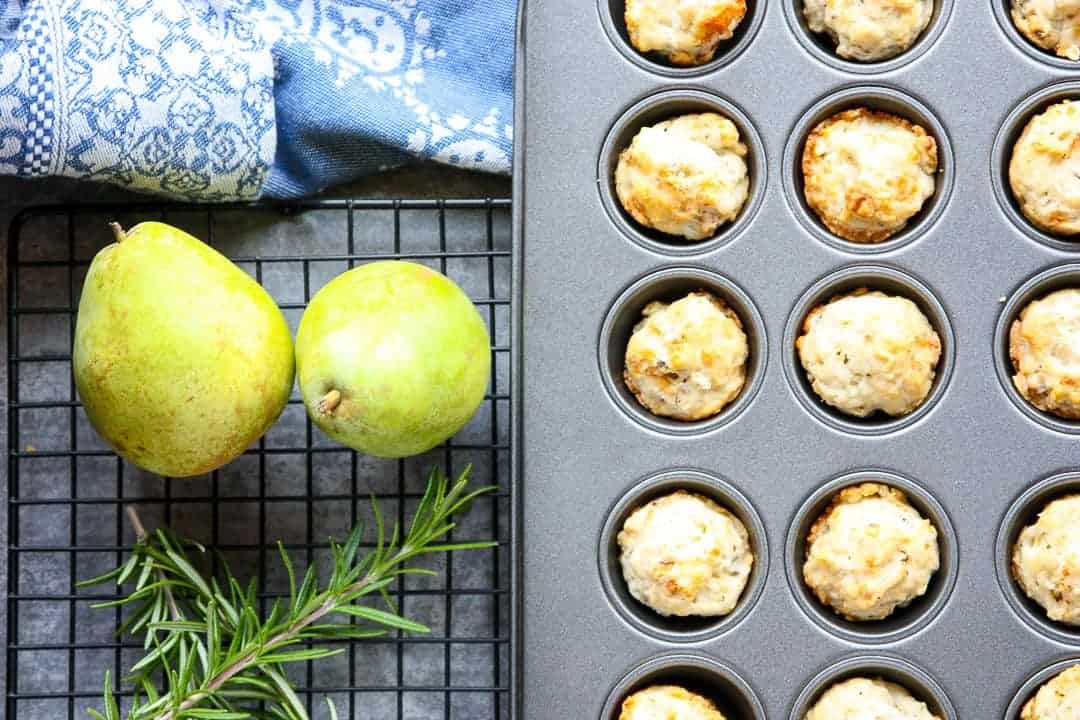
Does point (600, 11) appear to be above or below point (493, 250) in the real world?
above

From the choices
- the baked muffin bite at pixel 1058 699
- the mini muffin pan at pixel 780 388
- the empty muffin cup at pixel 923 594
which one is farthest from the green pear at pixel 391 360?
the baked muffin bite at pixel 1058 699

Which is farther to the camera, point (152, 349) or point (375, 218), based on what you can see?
point (375, 218)

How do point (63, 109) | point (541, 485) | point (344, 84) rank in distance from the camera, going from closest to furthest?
point (541, 485)
point (63, 109)
point (344, 84)

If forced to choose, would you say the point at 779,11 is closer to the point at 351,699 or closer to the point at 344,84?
the point at 344,84

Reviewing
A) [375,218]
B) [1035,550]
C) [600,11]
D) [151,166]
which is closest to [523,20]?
[600,11]

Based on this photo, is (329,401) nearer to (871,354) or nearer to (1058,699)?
(871,354)

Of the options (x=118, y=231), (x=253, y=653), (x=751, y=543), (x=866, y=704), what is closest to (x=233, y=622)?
(x=253, y=653)

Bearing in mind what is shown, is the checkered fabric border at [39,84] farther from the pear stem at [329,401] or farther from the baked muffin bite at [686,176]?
the baked muffin bite at [686,176]
